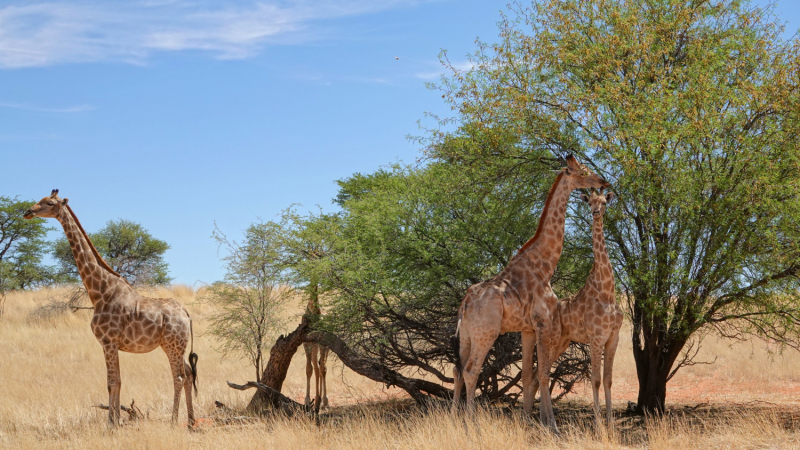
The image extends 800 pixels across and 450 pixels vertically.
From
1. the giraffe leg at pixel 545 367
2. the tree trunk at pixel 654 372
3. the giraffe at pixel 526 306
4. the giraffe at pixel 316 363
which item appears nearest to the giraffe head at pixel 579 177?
the giraffe at pixel 526 306

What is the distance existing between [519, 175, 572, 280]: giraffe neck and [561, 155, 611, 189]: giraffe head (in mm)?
117

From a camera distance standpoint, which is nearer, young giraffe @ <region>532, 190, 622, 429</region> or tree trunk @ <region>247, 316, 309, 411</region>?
young giraffe @ <region>532, 190, 622, 429</region>

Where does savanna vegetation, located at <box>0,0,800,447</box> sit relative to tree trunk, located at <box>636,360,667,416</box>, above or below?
above

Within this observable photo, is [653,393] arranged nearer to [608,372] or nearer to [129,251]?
[608,372]

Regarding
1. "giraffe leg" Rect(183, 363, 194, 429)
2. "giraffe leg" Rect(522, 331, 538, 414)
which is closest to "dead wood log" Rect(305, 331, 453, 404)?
"giraffe leg" Rect(183, 363, 194, 429)

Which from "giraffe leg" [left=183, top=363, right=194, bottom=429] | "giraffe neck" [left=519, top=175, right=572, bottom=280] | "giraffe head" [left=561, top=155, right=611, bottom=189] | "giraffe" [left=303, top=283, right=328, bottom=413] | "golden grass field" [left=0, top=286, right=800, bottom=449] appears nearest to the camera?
"golden grass field" [left=0, top=286, right=800, bottom=449]

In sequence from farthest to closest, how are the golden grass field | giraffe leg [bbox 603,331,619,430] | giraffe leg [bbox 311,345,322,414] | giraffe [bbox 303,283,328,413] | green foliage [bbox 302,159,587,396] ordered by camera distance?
giraffe leg [bbox 311,345,322,414]
giraffe [bbox 303,283,328,413]
green foliage [bbox 302,159,587,396]
giraffe leg [bbox 603,331,619,430]
the golden grass field

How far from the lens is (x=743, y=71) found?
1278 centimetres

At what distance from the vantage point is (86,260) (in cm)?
1131

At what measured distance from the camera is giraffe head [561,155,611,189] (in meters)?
10.3

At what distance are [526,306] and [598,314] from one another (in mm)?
993

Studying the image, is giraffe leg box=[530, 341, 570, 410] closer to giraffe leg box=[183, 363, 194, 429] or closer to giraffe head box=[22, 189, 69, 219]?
giraffe leg box=[183, 363, 194, 429]

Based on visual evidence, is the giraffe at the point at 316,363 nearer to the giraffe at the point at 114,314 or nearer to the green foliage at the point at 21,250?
the giraffe at the point at 114,314

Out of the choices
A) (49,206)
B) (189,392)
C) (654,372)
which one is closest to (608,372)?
(654,372)
